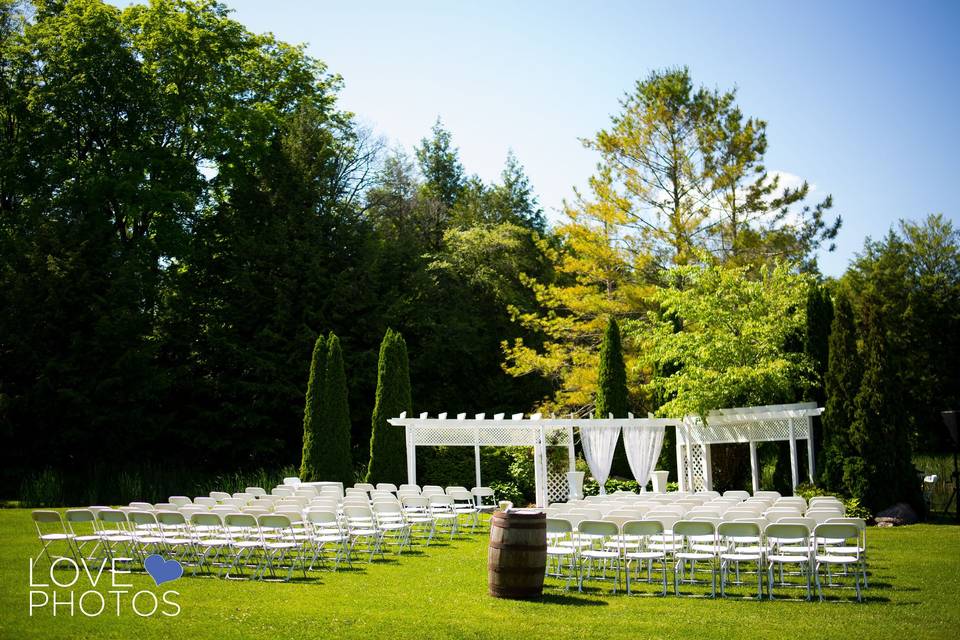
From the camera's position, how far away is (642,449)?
20.1 m

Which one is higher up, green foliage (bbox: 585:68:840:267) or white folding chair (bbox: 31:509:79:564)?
green foliage (bbox: 585:68:840:267)

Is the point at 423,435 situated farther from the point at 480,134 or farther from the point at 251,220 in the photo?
the point at 251,220

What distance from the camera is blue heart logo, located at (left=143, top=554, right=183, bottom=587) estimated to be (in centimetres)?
893

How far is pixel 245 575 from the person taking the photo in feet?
33.3

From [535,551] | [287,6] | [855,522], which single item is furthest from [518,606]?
[287,6]

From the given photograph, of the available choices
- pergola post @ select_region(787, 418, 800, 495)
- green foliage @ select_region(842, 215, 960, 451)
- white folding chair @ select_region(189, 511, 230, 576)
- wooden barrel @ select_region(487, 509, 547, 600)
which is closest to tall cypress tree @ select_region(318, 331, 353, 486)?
white folding chair @ select_region(189, 511, 230, 576)

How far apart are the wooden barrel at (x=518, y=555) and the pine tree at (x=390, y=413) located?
13.2 metres

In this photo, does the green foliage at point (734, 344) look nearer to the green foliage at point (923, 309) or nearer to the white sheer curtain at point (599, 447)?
the white sheer curtain at point (599, 447)

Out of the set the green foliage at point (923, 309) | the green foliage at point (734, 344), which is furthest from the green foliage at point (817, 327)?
the green foliage at point (923, 309)

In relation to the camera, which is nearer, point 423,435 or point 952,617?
point 952,617

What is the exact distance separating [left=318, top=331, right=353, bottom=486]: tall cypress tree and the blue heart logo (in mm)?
12122

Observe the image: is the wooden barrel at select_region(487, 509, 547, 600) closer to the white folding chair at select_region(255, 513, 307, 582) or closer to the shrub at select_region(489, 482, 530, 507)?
the white folding chair at select_region(255, 513, 307, 582)

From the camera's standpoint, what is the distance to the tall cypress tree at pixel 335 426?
2159 centimetres

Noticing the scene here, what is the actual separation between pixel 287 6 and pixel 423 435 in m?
9.34
